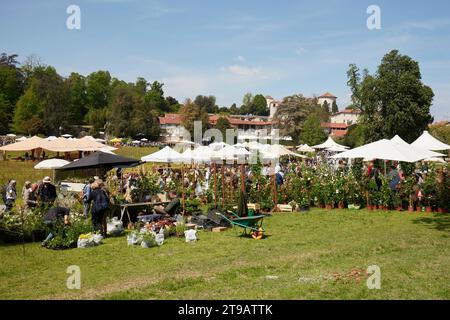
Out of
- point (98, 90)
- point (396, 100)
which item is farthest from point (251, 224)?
point (98, 90)

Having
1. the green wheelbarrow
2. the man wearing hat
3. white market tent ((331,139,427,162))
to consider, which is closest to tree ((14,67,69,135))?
the man wearing hat

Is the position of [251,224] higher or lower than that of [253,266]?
higher

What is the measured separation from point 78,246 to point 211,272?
153 inches

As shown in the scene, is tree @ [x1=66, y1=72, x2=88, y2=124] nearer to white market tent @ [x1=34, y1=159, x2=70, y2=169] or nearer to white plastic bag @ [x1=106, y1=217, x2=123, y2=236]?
white market tent @ [x1=34, y1=159, x2=70, y2=169]

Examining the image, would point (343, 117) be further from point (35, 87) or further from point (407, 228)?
point (407, 228)

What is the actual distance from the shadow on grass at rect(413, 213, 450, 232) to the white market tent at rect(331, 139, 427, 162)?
2.24 metres

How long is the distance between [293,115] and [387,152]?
63.7m

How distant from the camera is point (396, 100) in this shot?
47406 millimetres

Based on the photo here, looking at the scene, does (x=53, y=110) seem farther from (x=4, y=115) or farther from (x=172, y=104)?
(x=172, y=104)

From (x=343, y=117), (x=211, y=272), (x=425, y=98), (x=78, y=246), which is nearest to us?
(x=211, y=272)

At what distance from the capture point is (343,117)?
141 meters

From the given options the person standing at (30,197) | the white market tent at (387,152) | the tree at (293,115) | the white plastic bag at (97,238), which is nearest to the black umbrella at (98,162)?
the person standing at (30,197)

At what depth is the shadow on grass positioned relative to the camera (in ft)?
38.1
